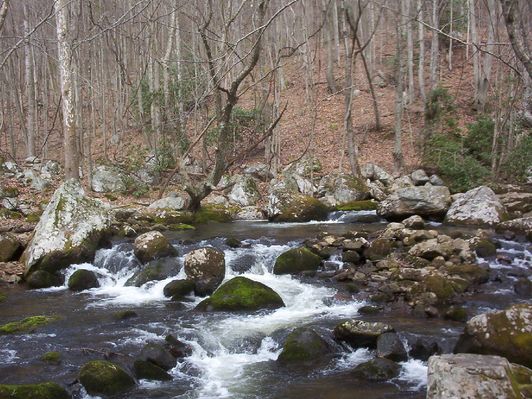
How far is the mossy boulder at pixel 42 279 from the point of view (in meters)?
10.4

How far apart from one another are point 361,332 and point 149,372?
2.73 metres

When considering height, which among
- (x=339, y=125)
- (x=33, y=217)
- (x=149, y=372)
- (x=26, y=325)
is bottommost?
(x=149, y=372)

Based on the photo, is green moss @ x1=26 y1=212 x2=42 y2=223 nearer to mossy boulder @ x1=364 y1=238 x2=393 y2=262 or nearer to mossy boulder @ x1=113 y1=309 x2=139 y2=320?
mossy boulder @ x1=113 y1=309 x2=139 y2=320

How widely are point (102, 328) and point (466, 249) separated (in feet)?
22.6

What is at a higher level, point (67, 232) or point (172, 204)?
point (172, 204)

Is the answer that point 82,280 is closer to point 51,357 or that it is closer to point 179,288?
point 179,288

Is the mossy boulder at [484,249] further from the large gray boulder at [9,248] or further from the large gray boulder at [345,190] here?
the large gray boulder at [9,248]

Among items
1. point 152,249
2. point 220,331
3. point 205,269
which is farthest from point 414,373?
point 152,249

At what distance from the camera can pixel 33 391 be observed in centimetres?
541

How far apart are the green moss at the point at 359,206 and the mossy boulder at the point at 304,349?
387 inches

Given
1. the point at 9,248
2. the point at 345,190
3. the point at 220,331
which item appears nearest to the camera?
the point at 220,331

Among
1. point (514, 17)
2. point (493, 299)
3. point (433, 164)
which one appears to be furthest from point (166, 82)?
point (514, 17)

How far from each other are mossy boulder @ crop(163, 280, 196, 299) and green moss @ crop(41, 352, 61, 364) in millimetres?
3019

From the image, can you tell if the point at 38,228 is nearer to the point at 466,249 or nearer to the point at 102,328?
the point at 102,328
